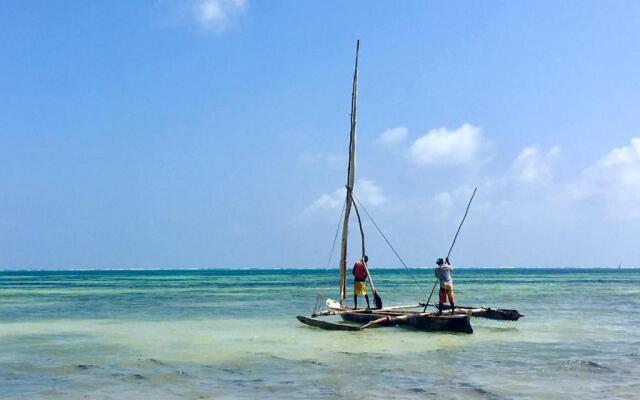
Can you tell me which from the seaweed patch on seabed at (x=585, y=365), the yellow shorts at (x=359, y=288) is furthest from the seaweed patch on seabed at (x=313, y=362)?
the yellow shorts at (x=359, y=288)

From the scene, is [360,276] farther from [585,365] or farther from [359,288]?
[585,365]

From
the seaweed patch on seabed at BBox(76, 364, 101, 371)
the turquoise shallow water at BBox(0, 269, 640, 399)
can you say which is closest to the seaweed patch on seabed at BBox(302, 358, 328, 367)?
the turquoise shallow water at BBox(0, 269, 640, 399)

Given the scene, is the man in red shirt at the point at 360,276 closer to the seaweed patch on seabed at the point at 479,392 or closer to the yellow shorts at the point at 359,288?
the yellow shorts at the point at 359,288

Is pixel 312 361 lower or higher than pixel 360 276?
lower

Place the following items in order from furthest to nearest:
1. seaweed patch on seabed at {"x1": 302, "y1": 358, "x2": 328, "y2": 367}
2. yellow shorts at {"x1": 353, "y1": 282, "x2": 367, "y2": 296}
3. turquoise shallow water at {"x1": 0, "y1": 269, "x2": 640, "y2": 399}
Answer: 1. yellow shorts at {"x1": 353, "y1": 282, "x2": 367, "y2": 296}
2. seaweed patch on seabed at {"x1": 302, "y1": 358, "x2": 328, "y2": 367}
3. turquoise shallow water at {"x1": 0, "y1": 269, "x2": 640, "y2": 399}

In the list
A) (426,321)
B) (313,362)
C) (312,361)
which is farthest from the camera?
(426,321)

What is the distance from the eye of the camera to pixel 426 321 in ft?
72.5

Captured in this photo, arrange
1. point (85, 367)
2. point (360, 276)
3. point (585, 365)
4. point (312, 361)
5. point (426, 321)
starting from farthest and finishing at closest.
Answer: point (360, 276), point (426, 321), point (312, 361), point (85, 367), point (585, 365)

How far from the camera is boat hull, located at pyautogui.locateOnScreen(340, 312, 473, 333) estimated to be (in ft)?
70.5

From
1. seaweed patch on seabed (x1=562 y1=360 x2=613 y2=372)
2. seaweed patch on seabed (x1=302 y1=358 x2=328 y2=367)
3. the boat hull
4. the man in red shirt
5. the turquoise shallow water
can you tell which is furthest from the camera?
the man in red shirt

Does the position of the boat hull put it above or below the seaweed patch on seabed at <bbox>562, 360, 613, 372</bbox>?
above

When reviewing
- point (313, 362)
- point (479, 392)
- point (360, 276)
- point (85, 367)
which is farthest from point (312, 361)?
point (360, 276)

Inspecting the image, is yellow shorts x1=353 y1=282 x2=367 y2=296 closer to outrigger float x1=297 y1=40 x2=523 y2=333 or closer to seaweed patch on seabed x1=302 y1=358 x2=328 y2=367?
outrigger float x1=297 y1=40 x2=523 y2=333

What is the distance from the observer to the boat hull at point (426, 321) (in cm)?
2150
